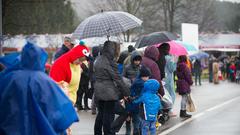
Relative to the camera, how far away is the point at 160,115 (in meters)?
13.0

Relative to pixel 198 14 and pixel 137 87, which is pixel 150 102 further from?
pixel 198 14

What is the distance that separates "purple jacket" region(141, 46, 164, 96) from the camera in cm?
1205

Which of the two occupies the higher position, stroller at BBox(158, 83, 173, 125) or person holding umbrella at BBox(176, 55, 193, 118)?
person holding umbrella at BBox(176, 55, 193, 118)

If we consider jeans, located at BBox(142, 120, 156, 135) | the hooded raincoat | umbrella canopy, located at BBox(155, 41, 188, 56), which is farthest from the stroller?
the hooded raincoat

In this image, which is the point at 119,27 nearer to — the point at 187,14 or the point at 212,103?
the point at 212,103

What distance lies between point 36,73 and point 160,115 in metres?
7.50

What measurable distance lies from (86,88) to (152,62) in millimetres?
5585

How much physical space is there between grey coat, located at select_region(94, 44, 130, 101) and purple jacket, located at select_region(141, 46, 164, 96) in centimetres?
196

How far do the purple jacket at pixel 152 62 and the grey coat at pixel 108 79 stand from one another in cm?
196

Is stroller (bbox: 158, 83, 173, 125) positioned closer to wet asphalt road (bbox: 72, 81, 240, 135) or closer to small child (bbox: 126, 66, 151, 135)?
wet asphalt road (bbox: 72, 81, 240, 135)

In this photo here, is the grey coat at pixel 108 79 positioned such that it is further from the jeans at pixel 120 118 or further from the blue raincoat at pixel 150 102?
the jeans at pixel 120 118

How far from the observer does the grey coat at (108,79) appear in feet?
33.0

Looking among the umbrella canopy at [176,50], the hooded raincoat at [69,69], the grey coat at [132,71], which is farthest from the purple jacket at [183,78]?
the hooded raincoat at [69,69]

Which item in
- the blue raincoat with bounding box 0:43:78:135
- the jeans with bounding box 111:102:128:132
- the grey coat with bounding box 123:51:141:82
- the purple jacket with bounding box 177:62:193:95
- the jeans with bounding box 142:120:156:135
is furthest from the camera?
the purple jacket with bounding box 177:62:193:95
